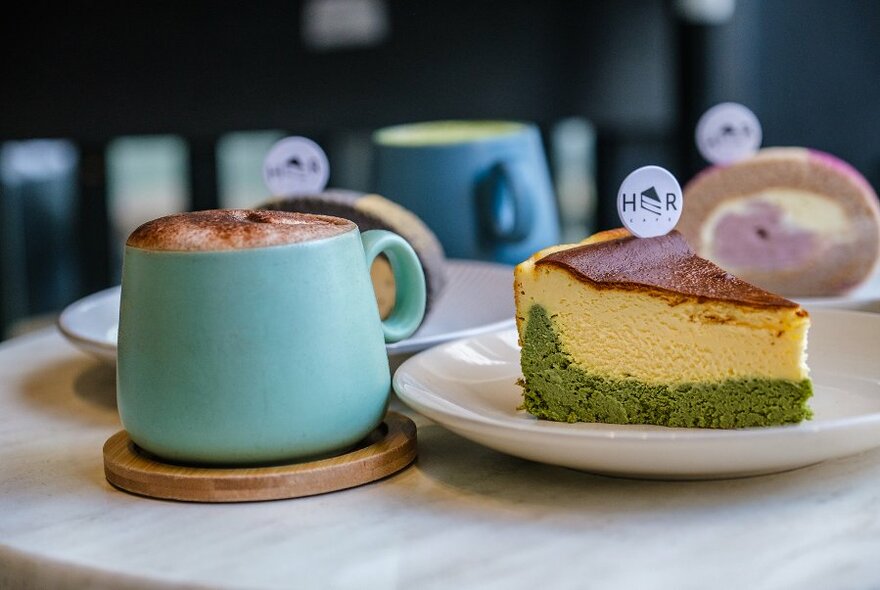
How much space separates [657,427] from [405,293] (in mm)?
214

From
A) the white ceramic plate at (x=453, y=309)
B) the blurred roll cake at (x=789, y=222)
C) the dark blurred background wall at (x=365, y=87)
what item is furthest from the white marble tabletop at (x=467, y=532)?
the dark blurred background wall at (x=365, y=87)

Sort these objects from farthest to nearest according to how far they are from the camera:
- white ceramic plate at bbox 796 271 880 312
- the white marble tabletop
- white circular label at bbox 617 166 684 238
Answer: white ceramic plate at bbox 796 271 880 312
white circular label at bbox 617 166 684 238
the white marble tabletop

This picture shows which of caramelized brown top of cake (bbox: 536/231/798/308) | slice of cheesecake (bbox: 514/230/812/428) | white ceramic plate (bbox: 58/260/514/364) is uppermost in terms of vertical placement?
caramelized brown top of cake (bbox: 536/231/798/308)

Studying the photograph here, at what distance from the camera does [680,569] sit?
634 millimetres

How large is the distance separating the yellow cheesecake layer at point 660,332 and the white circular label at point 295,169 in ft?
1.24

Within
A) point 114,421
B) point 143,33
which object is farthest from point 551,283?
point 143,33

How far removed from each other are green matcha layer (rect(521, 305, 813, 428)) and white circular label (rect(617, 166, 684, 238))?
4.0 inches

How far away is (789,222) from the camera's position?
1.33 meters

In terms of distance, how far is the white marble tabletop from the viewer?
0.64 metres

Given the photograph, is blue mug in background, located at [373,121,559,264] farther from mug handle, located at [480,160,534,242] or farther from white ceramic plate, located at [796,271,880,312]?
white ceramic plate, located at [796,271,880,312]

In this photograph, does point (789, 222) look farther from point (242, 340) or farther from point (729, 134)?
point (242, 340)

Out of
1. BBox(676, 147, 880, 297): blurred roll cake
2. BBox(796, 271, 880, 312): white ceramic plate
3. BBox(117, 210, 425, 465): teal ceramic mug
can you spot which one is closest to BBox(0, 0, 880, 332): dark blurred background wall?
BBox(796, 271, 880, 312): white ceramic plate

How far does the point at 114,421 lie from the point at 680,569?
0.53 m

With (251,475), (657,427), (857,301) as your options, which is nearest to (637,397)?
(657,427)
